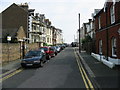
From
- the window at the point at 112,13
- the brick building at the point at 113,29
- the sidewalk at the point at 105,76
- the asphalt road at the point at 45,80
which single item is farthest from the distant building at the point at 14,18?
the sidewalk at the point at 105,76

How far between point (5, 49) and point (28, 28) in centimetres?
2507

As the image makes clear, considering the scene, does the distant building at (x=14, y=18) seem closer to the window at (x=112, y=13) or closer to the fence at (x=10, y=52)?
the fence at (x=10, y=52)

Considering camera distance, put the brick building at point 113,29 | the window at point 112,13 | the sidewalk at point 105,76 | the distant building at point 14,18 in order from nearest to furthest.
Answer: the sidewalk at point 105,76, the brick building at point 113,29, the window at point 112,13, the distant building at point 14,18

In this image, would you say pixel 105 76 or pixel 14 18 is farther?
pixel 14 18

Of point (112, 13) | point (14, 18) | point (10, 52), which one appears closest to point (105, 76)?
point (112, 13)

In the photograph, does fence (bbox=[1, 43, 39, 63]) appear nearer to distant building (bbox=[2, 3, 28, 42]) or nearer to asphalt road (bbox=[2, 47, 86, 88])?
asphalt road (bbox=[2, 47, 86, 88])

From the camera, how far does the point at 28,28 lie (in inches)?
1564

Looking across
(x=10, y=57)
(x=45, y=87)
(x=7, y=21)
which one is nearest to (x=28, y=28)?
(x=7, y=21)

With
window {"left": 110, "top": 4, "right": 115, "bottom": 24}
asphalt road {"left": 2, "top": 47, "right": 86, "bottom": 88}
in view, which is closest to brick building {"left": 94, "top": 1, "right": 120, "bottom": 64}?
window {"left": 110, "top": 4, "right": 115, "bottom": 24}

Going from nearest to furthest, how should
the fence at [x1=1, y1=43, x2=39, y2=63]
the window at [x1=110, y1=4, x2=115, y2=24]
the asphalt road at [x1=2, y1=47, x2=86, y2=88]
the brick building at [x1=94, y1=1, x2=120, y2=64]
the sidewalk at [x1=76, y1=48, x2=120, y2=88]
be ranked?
the sidewalk at [x1=76, y1=48, x2=120, y2=88] < the asphalt road at [x1=2, y1=47, x2=86, y2=88] < the brick building at [x1=94, y1=1, x2=120, y2=64] < the window at [x1=110, y1=4, x2=115, y2=24] < the fence at [x1=1, y1=43, x2=39, y2=63]

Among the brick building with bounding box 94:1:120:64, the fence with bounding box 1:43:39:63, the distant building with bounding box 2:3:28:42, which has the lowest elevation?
the fence with bounding box 1:43:39:63

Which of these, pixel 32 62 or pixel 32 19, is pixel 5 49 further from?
pixel 32 19

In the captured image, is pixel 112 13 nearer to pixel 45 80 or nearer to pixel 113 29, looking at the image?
pixel 113 29

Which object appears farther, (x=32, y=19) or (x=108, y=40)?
(x=32, y=19)
